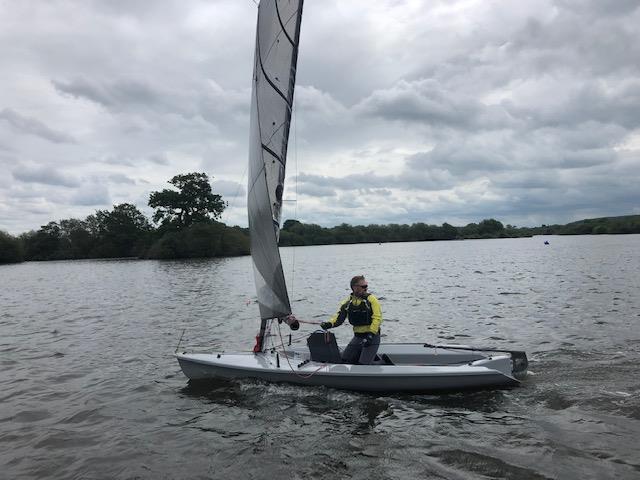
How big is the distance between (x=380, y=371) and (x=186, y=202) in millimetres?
82741

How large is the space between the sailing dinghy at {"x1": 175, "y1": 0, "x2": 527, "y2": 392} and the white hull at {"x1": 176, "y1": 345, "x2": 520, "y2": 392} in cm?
2

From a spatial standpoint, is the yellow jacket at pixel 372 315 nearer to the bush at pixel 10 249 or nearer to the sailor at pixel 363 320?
the sailor at pixel 363 320

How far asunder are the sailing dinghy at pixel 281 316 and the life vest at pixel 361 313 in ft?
1.93

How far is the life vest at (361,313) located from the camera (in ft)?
29.2

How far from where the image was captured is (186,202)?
86125 mm

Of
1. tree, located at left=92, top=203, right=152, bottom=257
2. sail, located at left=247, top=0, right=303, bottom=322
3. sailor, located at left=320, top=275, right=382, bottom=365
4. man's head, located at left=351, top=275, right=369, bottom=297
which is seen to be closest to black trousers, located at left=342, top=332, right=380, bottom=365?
sailor, located at left=320, top=275, right=382, bottom=365

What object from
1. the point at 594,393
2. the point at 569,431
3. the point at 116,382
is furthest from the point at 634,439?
the point at 116,382

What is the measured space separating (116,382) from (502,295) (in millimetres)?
17893

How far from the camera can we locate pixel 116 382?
1052 cm

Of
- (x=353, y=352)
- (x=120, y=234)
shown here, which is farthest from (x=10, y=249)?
(x=353, y=352)

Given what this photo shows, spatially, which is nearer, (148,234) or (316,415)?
(316,415)

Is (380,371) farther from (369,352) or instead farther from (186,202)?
(186,202)

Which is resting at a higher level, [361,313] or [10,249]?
[10,249]

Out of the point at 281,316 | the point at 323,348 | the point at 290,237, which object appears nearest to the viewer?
the point at 323,348
